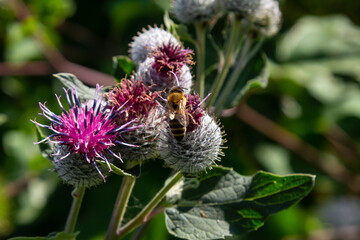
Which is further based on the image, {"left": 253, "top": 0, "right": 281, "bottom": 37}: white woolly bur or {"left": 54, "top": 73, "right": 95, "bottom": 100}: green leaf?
{"left": 253, "top": 0, "right": 281, "bottom": 37}: white woolly bur

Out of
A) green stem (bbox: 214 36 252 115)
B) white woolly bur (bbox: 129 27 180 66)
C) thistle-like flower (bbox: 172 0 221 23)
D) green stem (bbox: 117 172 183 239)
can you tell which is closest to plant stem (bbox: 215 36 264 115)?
green stem (bbox: 214 36 252 115)

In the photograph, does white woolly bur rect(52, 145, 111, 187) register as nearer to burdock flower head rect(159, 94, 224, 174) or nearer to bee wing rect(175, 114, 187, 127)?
burdock flower head rect(159, 94, 224, 174)

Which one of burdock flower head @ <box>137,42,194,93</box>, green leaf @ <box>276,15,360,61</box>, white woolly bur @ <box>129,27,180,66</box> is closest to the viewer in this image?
burdock flower head @ <box>137,42,194,93</box>

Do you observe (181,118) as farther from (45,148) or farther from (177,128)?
(45,148)

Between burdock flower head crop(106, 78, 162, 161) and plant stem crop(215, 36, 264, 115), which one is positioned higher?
burdock flower head crop(106, 78, 162, 161)

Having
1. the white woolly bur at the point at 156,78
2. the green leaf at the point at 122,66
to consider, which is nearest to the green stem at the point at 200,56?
the white woolly bur at the point at 156,78
